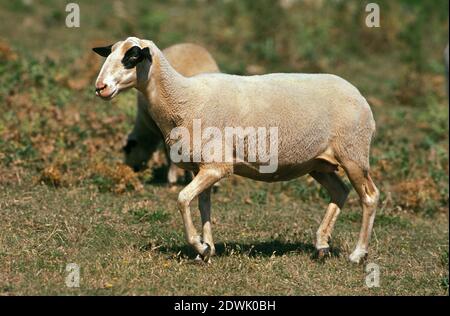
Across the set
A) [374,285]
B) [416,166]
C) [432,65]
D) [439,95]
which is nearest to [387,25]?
[432,65]

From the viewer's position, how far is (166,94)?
8367 millimetres

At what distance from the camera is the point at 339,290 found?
8.08 metres

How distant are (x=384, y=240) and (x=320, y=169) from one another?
1.64 m

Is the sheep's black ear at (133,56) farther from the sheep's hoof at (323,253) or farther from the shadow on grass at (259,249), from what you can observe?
the sheep's hoof at (323,253)

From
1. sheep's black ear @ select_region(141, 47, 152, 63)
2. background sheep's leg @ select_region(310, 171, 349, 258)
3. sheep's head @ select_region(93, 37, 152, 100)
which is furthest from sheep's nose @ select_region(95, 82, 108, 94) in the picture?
background sheep's leg @ select_region(310, 171, 349, 258)

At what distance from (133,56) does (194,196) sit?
1337 millimetres

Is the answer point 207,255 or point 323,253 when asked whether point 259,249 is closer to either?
point 323,253

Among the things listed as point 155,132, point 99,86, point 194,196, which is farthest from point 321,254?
point 155,132

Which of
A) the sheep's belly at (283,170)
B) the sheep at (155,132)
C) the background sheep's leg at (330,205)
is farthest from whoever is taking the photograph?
the sheep at (155,132)

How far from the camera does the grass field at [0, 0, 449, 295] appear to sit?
8336mm

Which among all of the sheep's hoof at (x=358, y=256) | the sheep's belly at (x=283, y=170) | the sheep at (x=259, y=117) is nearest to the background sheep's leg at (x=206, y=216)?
the sheep at (x=259, y=117)

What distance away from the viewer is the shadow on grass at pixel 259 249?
29.3 ft

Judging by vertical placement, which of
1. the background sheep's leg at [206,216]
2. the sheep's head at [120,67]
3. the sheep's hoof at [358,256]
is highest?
the sheep's head at [120,67]

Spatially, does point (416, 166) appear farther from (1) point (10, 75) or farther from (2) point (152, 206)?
(1) point (10, 75)
